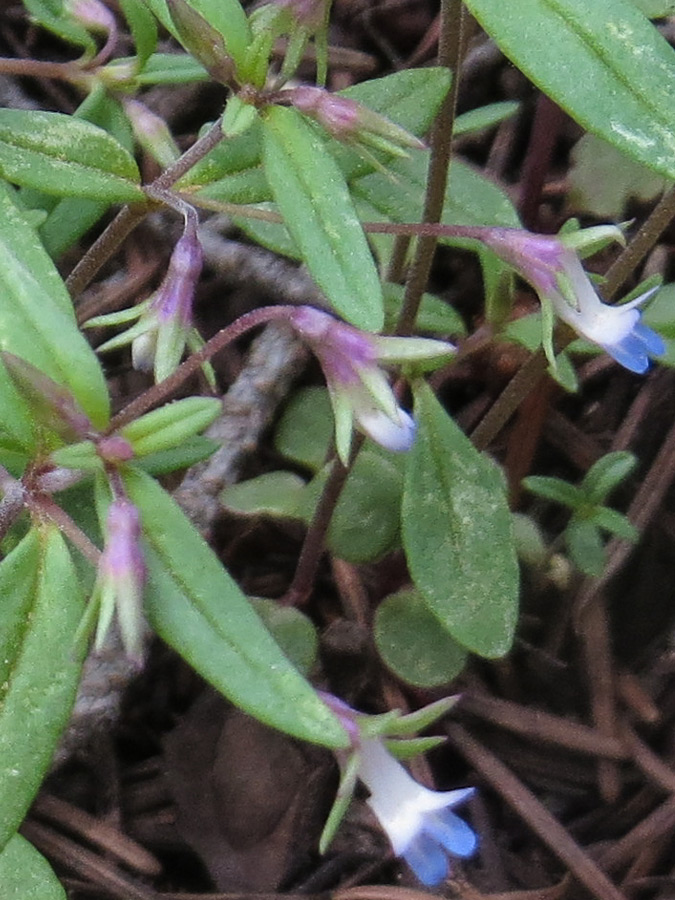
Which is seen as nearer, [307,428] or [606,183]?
[307,428]

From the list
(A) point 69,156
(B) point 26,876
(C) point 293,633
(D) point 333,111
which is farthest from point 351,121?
(B) point 26,876

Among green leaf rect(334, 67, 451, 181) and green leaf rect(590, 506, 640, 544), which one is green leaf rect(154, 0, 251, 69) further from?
green leaf rect(590, 506, 640, 544)

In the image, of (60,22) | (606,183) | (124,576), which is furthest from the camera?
(606,183)

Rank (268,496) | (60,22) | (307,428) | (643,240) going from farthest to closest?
1. (307,428)
2. (268,496)
3. (60,22)
4. (643,240)

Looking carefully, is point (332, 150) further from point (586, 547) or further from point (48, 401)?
point (586, 547)

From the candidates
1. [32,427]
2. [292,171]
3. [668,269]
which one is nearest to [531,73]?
[292,171]

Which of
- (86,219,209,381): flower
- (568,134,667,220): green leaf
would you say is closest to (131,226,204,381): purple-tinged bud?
(86,219,209,381): flower
